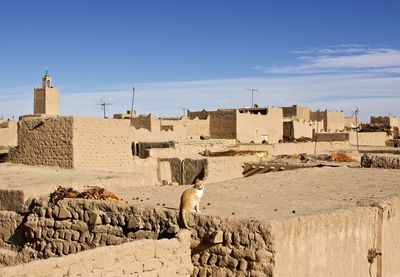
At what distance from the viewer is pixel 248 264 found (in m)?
7.23

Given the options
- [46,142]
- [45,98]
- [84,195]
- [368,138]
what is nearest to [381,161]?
[46,142]

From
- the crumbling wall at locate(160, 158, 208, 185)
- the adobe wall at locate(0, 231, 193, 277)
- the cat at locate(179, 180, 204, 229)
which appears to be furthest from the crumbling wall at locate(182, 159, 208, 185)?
the adobe wall at locate(0, 231, 193, 277)

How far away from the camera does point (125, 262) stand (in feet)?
22.0

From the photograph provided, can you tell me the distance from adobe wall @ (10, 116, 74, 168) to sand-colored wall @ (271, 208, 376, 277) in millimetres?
9012

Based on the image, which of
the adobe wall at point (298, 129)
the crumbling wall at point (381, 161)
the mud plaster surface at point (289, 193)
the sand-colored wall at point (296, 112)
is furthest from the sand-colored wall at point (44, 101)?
the sand-colored wall at point (296, 112)

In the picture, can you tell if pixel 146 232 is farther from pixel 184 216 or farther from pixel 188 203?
pixel 188 203

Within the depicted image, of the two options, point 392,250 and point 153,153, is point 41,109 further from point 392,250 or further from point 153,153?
point 392,250

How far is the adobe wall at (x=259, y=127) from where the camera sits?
3504 cm

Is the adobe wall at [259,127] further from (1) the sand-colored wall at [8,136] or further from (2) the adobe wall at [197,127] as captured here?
(1) the sand-colored wall at [8,136]

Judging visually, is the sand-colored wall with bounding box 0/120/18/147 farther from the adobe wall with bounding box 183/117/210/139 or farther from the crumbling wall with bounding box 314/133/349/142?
the crumbling wall with bounding box 314/133/349/142

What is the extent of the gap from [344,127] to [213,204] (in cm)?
4644

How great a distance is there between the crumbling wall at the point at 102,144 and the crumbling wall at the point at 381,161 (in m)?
6.88

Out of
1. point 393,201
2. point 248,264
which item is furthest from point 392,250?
point 248,264

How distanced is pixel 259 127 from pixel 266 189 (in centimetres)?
2591
